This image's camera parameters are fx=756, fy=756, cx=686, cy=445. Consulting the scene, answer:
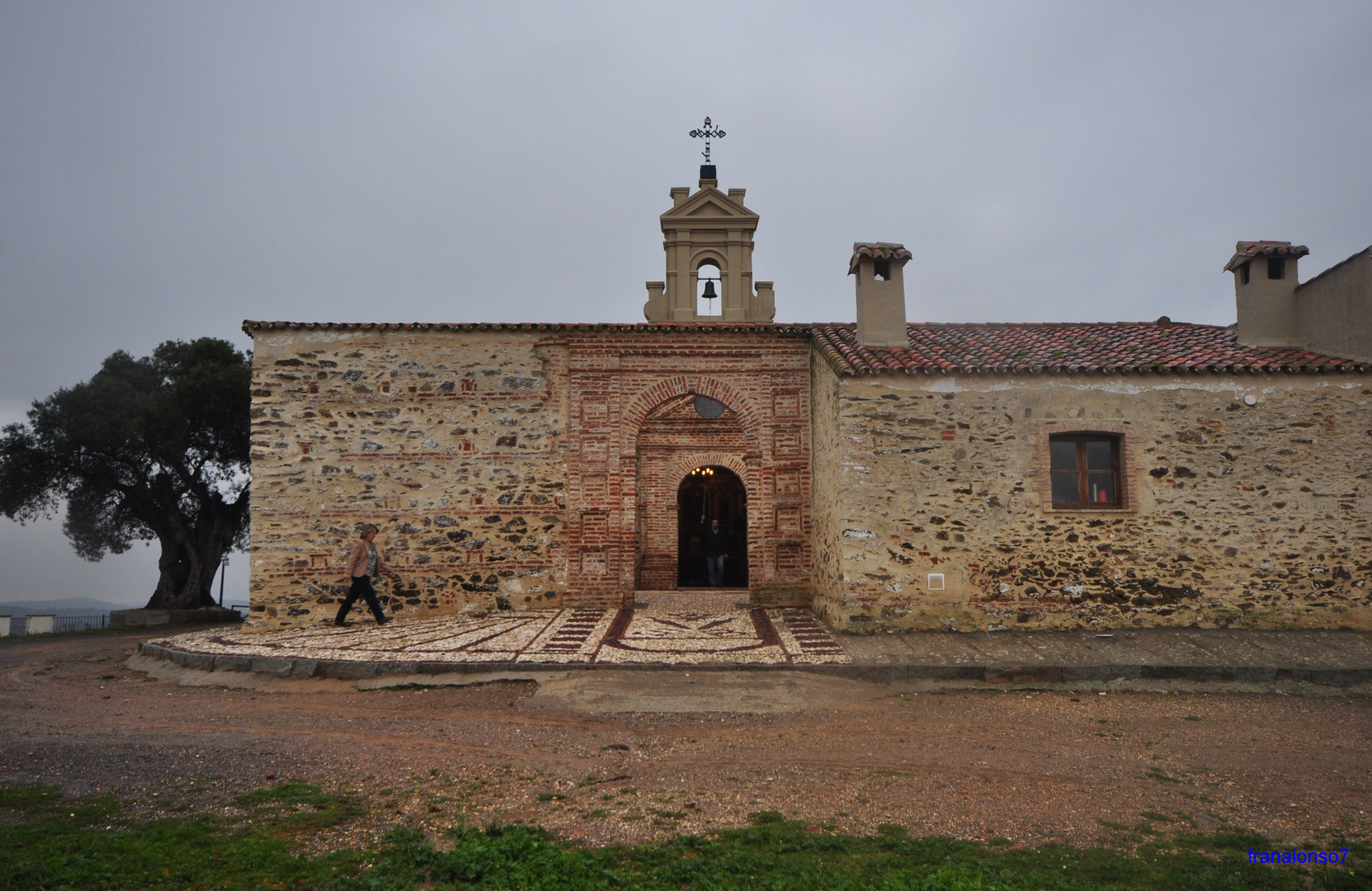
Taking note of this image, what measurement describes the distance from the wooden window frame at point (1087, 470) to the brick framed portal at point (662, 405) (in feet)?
12.4

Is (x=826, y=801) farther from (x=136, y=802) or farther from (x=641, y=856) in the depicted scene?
(x=136, y=802)

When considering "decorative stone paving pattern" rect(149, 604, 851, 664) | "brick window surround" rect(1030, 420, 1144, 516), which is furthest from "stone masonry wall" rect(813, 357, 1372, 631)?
"decorative stone paving pattern" rect(149, 604, 851, 664)

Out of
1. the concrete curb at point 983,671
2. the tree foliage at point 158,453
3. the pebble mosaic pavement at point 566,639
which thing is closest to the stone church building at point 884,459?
the pebble mosaic pavement at point 566,639

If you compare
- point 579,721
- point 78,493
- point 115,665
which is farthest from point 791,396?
point 78,493

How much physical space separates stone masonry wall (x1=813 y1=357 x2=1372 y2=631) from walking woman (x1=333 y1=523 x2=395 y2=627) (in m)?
6.76

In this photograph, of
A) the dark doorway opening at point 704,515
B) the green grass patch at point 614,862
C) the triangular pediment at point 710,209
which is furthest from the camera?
the dark doorway opening at point 704,515

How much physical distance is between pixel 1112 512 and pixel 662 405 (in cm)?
680

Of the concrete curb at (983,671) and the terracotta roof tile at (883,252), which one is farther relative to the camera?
the terracotta roof tile at (883,252)

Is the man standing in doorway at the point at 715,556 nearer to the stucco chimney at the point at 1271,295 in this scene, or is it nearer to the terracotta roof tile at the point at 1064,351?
the terracotta roof tile at the point at 1064,351

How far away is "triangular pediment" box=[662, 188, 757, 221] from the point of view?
16.3 metres

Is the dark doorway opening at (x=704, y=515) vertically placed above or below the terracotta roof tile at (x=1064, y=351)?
below

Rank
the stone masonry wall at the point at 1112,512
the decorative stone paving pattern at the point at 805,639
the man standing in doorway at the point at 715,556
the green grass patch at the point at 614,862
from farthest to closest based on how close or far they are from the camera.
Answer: the man standing in doorway at the point at 715,556 → the stone masonry wall at the point at 1112,512 → the decorative stone paving pattern at the point at 805,639 → the green grass patch at the point at 614,862

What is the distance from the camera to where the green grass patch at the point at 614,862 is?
368 cm

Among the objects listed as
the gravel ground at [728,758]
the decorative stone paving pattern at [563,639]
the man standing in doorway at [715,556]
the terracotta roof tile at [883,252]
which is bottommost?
the gravel ground at [728,758]
